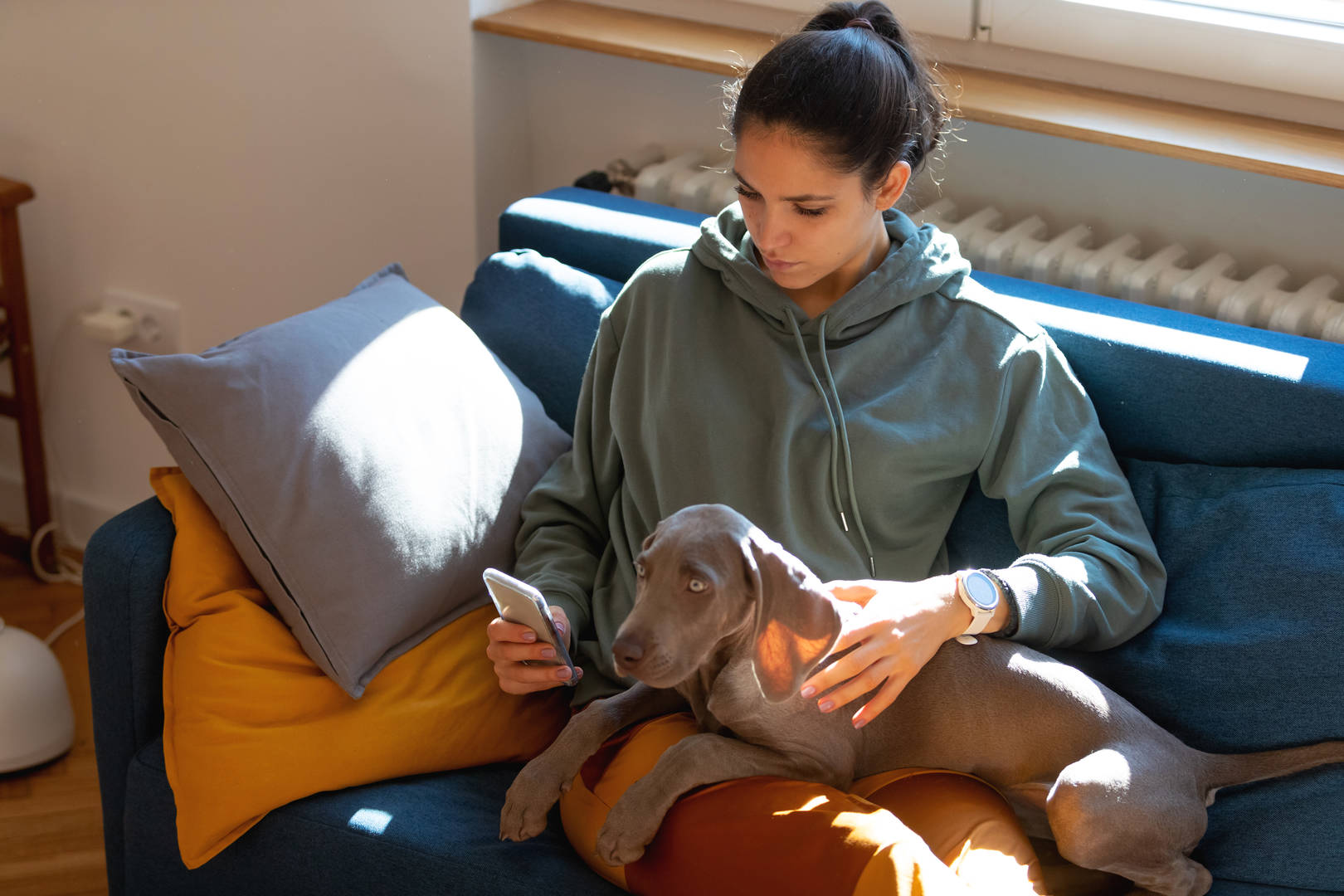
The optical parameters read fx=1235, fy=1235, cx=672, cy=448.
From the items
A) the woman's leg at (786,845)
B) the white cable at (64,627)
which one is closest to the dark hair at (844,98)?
the woman's leg at (786,845)

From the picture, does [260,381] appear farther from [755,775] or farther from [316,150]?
[316,150]

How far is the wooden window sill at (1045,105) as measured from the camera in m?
1.88

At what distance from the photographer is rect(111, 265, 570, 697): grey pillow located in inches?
60.4

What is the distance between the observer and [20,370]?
2.63 m

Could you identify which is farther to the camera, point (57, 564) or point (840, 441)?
point (57, 564)

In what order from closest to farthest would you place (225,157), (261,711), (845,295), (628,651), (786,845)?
(628,651)
(786,845)
(261,711)
(845,295)
(225,157)

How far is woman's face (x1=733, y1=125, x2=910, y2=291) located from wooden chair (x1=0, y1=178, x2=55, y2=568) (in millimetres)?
1725

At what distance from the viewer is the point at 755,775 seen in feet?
4.41

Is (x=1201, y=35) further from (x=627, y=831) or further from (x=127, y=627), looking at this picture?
(x=127, y=627)

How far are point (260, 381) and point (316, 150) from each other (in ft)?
3.67

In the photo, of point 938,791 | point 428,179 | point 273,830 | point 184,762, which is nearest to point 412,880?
point 273,830

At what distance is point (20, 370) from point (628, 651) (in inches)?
80.5

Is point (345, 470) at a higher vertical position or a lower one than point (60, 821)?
higher

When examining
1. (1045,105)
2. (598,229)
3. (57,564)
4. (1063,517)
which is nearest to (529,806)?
(1063,517)
